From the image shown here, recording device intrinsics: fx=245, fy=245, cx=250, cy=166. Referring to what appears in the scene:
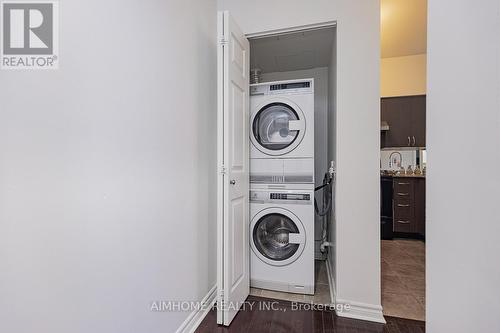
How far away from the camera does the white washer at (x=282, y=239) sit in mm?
2199

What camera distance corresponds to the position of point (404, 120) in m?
4.26

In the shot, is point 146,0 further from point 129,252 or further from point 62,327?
point 62,327

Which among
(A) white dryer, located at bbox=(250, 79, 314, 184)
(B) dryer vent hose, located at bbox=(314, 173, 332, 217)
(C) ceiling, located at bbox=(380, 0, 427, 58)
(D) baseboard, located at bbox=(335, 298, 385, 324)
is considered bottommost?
(D) baseboard, located at bbox=(335, 298, 385, 324)

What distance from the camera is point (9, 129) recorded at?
73cm

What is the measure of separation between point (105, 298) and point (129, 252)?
20 cm

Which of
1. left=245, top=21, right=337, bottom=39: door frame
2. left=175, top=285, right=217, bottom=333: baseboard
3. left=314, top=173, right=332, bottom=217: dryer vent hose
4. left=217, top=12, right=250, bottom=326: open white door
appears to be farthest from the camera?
left=314, top=173, right=332, bottom=217: dryer vent hose

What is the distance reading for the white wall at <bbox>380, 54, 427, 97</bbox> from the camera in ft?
13.9

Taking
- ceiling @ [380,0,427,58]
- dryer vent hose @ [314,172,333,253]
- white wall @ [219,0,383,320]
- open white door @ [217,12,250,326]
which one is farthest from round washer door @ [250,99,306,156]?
ceiling @ [380,0,427,58]

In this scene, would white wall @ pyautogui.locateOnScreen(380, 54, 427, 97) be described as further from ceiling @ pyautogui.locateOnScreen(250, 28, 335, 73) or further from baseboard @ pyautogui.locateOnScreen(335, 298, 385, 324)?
baseboard @ pyautogui.locateOnScreen(335, 298, 385, 324)

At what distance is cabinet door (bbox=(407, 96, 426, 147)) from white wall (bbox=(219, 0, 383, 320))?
303 cm

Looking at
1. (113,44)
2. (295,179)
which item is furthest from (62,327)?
(295,179)

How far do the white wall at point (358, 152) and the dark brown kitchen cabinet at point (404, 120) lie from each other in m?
2.90
